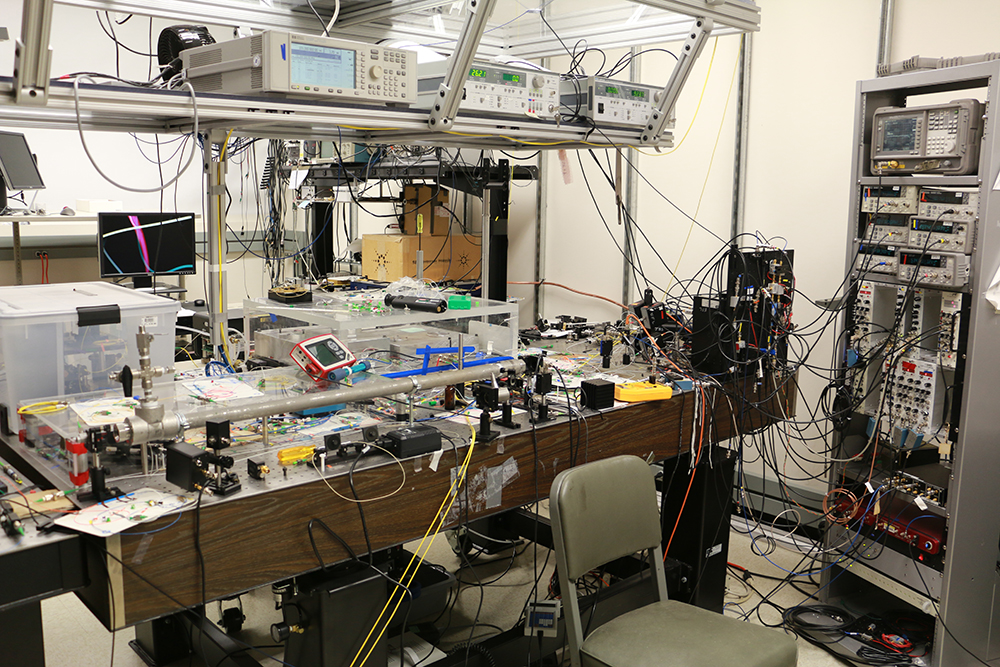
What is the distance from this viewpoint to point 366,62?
5.98 feet

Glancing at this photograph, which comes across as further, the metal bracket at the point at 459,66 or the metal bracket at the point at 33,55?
the metal bracket at the point at 459,66

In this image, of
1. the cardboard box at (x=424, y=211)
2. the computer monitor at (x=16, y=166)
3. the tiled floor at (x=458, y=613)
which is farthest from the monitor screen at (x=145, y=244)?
the tiled floor at (x=458, y=613)

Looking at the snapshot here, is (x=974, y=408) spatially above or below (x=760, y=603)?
above

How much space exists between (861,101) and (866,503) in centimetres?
135

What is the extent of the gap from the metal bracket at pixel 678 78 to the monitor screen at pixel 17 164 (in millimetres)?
3266

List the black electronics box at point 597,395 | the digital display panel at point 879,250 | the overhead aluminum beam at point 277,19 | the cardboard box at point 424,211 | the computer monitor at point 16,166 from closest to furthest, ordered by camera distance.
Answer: the overhead aluminum beam at point 277,19, the black electronics box at point 597,395, the digital display panel at point 879,250, the computer monitor at point 16,166, the cardboard box at point 424,211

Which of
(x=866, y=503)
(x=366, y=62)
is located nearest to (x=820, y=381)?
(x=866, y=503)

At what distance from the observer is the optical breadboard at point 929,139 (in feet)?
7.61

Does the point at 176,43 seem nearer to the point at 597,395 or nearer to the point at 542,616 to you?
the point at 597,395

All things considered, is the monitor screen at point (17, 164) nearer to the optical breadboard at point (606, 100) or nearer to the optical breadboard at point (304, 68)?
the optical breadboard at point (304, 68)

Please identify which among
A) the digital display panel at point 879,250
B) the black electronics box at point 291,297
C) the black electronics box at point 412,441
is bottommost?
the black electronics box at point 412,441

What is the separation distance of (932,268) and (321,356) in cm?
184

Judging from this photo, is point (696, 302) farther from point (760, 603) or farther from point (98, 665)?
point (98, 665)

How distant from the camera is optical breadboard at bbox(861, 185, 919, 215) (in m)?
2.49
